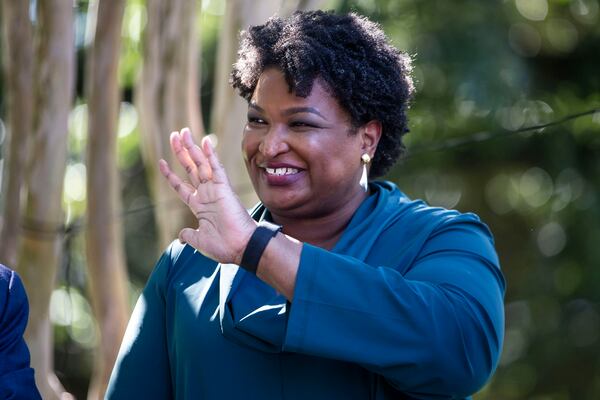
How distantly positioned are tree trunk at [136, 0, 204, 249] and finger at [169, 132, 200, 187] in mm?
2612

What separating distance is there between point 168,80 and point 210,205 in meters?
2.87

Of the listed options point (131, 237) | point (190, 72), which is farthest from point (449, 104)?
point (190, 72)

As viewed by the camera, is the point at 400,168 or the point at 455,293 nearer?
the point at 455,293

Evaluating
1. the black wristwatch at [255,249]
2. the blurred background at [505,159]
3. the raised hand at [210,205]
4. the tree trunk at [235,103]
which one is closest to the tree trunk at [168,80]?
the tree trunk at [235,103]

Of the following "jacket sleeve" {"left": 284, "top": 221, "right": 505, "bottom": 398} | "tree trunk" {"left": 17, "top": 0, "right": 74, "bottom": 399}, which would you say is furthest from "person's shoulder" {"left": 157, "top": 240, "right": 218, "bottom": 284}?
"tree trunk" {"left": 17, "top": 0, "right": 74, "bottom": 399}

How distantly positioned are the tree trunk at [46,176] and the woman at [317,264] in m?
1.87

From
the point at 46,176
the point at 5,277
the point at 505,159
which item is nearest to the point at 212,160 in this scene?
the point at 5,277

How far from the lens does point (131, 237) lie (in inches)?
478

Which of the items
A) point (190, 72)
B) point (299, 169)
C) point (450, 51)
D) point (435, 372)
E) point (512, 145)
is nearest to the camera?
point (435, 372)

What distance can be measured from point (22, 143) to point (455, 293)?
9.25ft

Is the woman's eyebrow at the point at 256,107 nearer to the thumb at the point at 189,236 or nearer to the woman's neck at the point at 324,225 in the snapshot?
the woman's neck at the point at 324,225

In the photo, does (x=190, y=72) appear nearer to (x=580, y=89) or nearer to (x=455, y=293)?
(x=455, y=293)

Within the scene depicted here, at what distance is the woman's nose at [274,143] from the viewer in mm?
2449

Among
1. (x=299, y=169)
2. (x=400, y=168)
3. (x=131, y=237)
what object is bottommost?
(x=131, y=237)
